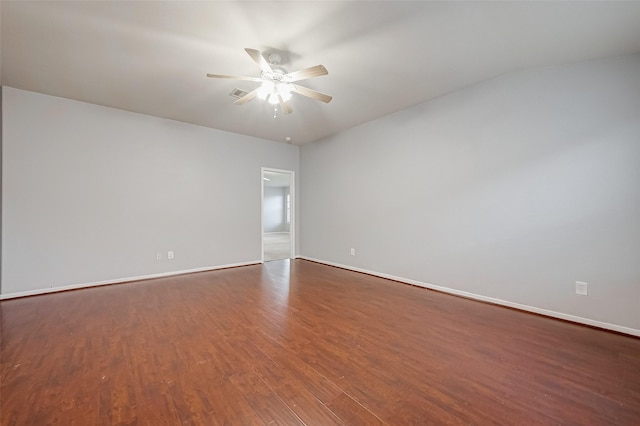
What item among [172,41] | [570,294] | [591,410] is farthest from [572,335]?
[172,41]

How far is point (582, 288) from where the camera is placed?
2.57m

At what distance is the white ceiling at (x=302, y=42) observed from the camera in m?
1.97

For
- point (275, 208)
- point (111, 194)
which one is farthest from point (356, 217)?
point (275, 208)

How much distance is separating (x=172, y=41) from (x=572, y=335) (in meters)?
4.64

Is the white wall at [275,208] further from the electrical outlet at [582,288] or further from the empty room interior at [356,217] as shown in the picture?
the electrical outlet at [582,288]

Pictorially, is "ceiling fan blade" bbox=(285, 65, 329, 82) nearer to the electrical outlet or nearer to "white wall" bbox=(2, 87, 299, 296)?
"white wall" bbox=(2, 87, 299, 296)

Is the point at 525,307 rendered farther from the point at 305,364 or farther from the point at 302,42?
the point at 302,42

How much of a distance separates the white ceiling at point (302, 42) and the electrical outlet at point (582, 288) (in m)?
2.25

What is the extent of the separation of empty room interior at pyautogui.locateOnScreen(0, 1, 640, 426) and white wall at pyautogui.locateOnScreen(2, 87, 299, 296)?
0.09 ft

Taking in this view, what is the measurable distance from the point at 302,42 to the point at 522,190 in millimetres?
2900

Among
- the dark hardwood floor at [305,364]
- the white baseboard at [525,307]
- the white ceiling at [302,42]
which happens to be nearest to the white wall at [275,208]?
the white baseboard at [525,307]

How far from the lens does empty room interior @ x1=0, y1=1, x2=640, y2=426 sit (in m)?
1.67

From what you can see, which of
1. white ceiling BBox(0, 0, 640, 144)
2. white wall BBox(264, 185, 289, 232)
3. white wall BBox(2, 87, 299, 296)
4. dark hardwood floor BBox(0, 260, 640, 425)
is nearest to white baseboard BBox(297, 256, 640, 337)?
dark hardwood floor BBox(0, 260, 640, 425)

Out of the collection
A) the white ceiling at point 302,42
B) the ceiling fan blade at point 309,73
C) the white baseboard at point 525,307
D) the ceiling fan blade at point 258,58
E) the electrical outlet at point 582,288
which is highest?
the white ceiling at point 302,42
